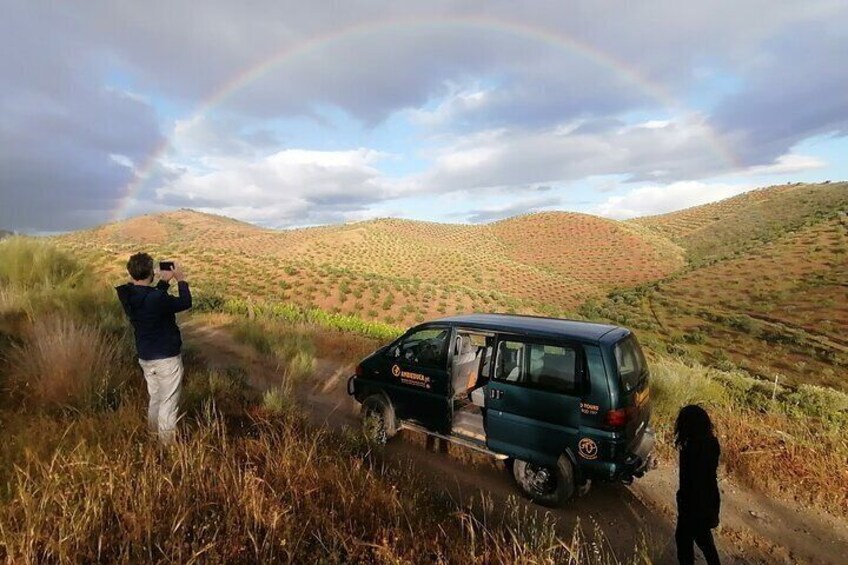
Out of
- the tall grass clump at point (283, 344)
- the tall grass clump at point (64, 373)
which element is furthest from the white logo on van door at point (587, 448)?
the tall grass clump at point (283, 344)

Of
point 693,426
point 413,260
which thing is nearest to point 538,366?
point 693,426

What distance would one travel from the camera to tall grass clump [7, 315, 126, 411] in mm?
5375

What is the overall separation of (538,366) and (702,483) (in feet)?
6.22

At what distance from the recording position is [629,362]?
5.16m

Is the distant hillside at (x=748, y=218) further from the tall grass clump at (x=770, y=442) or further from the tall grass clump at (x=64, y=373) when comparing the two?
the tall grass clump at (x=64, y=373)

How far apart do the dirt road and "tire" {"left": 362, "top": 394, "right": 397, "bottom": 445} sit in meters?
0.23

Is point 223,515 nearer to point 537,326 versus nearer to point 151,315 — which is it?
point 151,315

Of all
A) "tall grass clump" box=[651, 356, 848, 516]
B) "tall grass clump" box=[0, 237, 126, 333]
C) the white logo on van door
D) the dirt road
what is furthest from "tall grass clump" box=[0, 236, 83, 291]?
"tall grass clump" box=[651, 356, 848, 516]

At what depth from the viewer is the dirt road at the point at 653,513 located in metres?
4.66

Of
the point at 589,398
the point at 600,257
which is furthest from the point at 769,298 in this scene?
the point at 589,398

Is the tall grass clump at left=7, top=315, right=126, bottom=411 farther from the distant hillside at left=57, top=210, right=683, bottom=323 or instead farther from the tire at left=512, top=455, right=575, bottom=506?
the distant hillside at left=57, top=210, right=683, bottom=323

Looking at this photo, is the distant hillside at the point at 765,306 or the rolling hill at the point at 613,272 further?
the rolling hill at the point at 613,272

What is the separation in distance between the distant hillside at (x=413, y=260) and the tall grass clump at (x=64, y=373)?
20.0 meters

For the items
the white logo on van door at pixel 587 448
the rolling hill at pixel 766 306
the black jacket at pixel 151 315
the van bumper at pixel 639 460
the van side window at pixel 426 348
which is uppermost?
the black jacket at pixel 151 315
